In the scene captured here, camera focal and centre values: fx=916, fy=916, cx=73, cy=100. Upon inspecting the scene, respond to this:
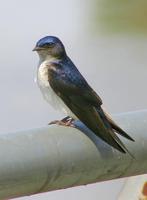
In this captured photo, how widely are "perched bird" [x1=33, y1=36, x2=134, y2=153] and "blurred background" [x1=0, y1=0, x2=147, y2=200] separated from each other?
4.64 feet

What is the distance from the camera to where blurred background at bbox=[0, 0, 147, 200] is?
524 cm

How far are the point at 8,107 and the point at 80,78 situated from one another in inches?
143

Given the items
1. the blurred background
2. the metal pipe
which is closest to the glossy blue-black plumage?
the metal pipe

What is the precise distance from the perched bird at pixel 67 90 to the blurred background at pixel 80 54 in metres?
1.42

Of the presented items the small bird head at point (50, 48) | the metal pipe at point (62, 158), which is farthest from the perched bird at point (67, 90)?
the metal pipe at point (62, 158)

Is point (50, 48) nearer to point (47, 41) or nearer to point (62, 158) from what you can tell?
point (47, 41)

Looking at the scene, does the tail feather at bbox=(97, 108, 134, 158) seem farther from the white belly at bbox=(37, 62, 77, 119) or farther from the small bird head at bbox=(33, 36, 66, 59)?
the small bird head at bbox=(33, 36, 66, 59)

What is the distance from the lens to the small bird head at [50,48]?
2.21m

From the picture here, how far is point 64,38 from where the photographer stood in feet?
26.4

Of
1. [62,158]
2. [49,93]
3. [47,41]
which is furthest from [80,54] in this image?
[62,158]

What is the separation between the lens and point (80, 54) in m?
7.59

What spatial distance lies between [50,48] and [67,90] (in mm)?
306

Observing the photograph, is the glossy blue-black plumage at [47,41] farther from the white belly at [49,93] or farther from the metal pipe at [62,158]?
the metal pipe at [62,158]

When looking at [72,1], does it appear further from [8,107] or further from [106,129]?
[106,129]
